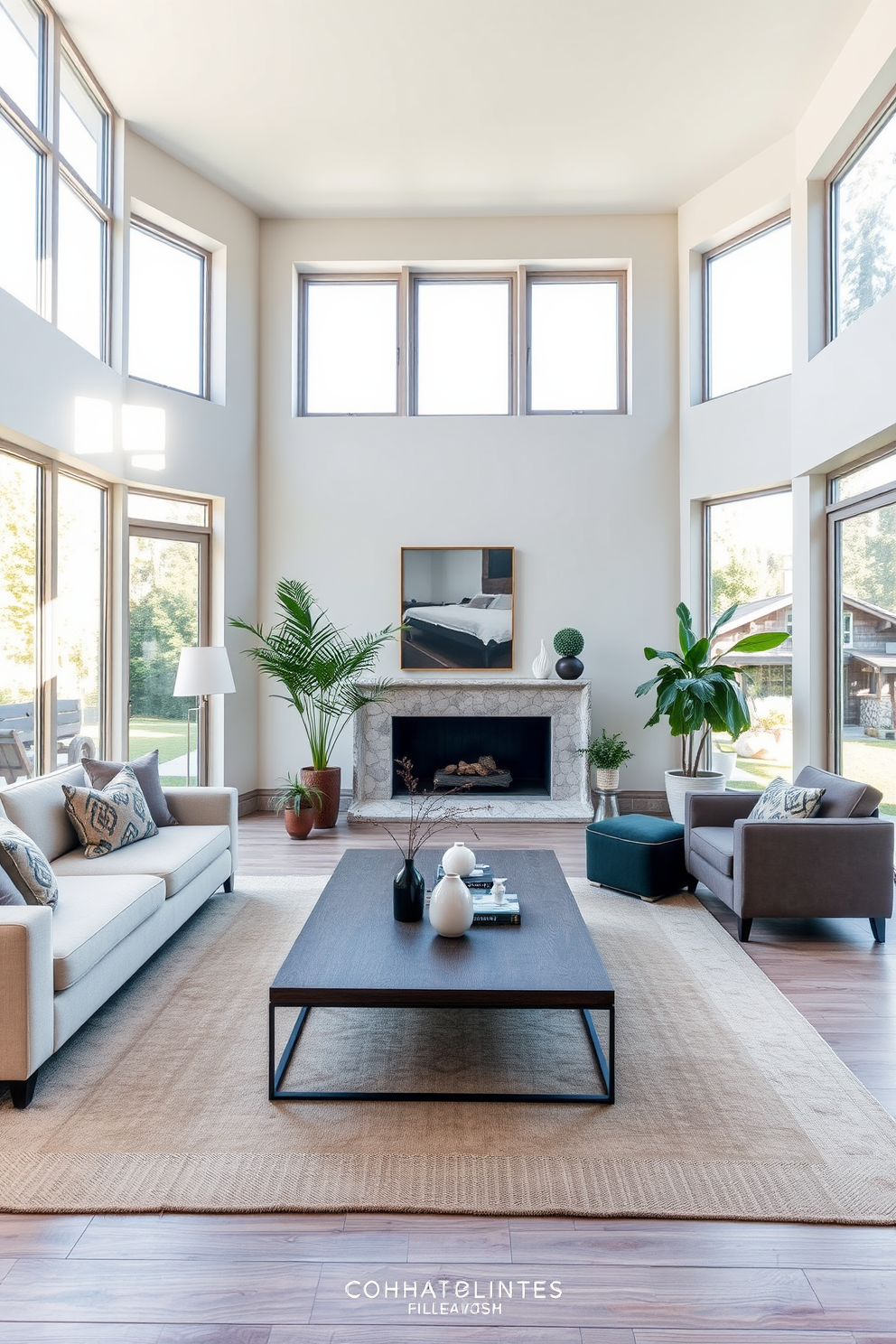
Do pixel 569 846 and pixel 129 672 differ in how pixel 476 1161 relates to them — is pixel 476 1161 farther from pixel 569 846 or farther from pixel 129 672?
pixel 129 672

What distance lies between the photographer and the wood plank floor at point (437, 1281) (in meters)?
1.78

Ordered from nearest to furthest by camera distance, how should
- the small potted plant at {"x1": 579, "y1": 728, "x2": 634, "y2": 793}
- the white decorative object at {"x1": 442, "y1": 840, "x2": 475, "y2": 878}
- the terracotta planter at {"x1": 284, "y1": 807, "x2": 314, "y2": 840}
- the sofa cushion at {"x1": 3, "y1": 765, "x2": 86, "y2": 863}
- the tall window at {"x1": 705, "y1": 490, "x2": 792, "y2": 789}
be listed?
1. the white decorative object at {"x1": 442, "y1": 840, "x2": 475, "y2": 878}
2. the sofa cushion at {"x1": 3, "y1": 765, "x2": 86, "y2": 863}
3. the terracotta planter at {"x1": 284, "y1": 807, "x2": 314, "y2": 840}
4. the tall window at {"x1": 705, "y1": 490, "x2": 792, "y2": 789}
5. the small potted plant at {"x1": 579, "y1": 728, "x2": 634, "y2": 793}

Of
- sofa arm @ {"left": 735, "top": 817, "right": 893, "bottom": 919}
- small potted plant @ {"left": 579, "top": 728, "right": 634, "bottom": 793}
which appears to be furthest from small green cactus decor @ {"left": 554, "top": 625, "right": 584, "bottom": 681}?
sofa arm @ {"left": 735, "top": 817, "right": 893, "bottom": 919}

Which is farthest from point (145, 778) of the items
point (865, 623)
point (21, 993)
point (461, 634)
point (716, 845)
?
point (865, 623)

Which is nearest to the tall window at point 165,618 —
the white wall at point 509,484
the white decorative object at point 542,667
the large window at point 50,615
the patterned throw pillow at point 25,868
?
the large window at point 50,615

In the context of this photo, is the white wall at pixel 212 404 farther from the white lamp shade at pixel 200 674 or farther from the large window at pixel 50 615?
the white lamp shade at pixel 200 674

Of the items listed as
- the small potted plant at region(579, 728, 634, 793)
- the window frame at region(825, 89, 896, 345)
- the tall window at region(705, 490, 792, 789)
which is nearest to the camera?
the window frame at region(825, 89, 896, 345)

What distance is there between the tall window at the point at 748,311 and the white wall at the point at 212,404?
395 cm

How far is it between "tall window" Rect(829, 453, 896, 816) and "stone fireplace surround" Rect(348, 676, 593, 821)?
2199 mm

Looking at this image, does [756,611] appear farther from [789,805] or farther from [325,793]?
[325,793]

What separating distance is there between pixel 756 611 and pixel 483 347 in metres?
3.32

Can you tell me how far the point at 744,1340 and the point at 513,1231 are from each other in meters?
0.55

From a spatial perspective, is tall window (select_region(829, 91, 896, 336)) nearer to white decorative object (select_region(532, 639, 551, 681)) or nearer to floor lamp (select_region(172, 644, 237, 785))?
white decorative object (select_region(532, 639, 551, 681))

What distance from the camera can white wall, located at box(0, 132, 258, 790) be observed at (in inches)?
204
